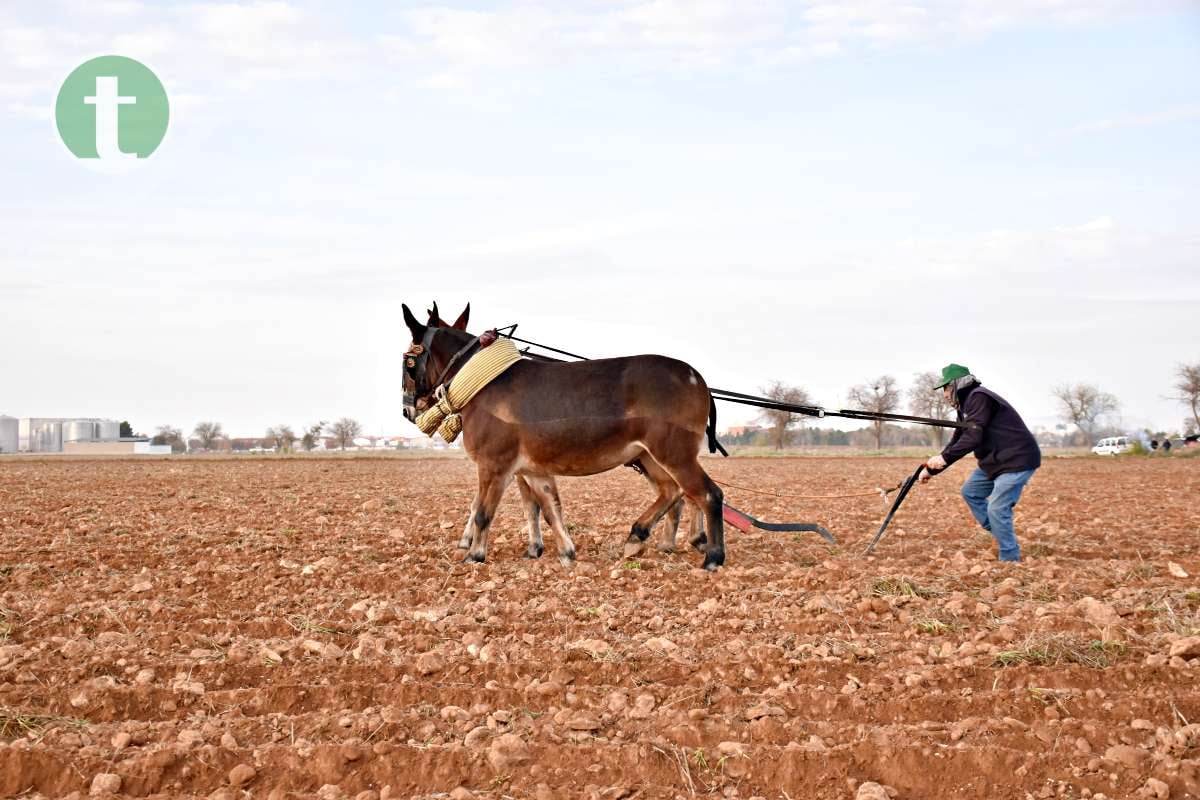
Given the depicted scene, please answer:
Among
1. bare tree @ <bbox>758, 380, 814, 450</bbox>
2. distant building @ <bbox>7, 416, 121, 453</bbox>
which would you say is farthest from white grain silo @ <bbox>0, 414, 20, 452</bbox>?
bare tree @ <bbox>758, 380, 814, 450</bbox>

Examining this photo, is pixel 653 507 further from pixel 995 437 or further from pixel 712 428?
pixel 995 437

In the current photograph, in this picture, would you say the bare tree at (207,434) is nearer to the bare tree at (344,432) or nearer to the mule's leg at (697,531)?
the bare tree at (344,432)

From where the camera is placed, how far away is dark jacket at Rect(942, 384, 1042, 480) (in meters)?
9.59

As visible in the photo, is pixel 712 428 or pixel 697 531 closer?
pixel 712 428

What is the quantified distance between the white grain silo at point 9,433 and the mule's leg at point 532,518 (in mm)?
129695

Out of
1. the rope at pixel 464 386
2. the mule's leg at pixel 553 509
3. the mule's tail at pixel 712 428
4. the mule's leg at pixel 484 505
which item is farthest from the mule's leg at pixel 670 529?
the rope at pixel 464 386

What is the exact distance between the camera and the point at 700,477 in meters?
9.38

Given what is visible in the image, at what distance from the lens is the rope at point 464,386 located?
9.98 meters

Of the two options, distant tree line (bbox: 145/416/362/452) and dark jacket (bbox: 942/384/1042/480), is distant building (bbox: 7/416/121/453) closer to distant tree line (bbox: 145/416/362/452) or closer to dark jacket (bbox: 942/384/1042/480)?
distant tree line (bbox: 145/416/362/452)

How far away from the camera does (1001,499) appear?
31.6 feet

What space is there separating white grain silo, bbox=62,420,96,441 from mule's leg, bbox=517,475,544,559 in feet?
407

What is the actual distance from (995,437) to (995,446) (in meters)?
0.09

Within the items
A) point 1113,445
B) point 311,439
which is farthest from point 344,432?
point 1113,445

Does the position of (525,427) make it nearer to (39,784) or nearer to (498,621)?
(498,621)
